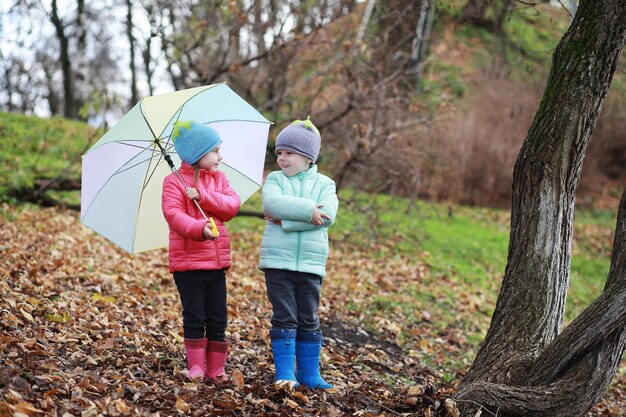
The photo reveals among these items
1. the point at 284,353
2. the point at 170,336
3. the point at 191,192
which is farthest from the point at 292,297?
the point at 170,336

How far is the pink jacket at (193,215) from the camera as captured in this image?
4.07 metres

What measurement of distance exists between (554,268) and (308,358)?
167 centimetres

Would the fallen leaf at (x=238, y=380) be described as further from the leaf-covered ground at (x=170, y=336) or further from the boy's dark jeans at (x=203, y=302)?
the boy's dark jeans at (x=203, y=302)

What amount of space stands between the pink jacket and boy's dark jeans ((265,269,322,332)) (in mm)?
326

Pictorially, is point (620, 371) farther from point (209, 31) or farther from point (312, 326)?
point (209, 31)

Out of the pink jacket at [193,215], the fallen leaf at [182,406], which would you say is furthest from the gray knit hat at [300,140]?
the fallen leaf at [182,406]

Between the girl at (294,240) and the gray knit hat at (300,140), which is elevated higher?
the gray knit hat at (300,140)

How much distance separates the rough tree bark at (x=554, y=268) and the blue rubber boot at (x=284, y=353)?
1.03 meters

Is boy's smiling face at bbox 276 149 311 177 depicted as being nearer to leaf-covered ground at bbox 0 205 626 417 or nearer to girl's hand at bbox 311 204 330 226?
girl's hand at bbox 311 204 330 226

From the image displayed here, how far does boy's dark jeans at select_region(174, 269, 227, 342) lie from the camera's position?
13.8ft

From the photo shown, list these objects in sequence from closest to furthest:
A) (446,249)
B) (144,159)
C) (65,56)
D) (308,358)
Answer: (308,358) → (144,159) → (446,249) → (65,56)

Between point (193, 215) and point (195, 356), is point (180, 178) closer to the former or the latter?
point (193, 215)

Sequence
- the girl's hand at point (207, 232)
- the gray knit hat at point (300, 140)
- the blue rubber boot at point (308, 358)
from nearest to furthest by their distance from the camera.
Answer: the girl's hand at point (207, 232)
the gray knit hat at point (300, 140)
the blue rubber boot at point (308, 358)

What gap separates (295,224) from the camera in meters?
4.13
